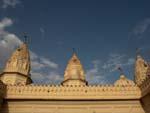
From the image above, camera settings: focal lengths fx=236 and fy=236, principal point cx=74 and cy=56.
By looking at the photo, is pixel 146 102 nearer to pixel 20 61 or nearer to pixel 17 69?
pixel 17 69

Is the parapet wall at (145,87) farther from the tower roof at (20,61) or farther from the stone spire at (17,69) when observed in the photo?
the tower roof at (20,61)

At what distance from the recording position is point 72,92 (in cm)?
1784

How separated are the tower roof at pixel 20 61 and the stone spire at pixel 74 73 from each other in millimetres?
4543

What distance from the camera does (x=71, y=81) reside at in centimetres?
2645

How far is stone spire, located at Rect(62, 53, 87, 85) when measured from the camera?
86.8ft

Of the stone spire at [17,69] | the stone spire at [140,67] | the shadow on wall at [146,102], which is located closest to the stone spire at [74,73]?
the stone spire at [17,69]

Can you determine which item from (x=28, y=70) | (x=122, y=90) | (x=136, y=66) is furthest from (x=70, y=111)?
(x=136, y=66)

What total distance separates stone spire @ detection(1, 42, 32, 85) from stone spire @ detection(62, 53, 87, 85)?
169 inches

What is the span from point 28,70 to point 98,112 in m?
12.4

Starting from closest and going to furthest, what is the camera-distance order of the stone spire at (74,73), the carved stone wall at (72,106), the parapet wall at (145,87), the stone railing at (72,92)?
the parapet wall at (145,87) < the carved stone wall at (72,106) < the stone railing at (72,92) < the stone spire at (74,73)

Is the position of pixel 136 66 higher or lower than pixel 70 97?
higher

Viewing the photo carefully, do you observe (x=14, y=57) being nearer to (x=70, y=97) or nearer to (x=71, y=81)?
(x=71, y=81)

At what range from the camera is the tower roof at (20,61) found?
25.4 metres

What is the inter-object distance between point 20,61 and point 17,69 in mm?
1351
